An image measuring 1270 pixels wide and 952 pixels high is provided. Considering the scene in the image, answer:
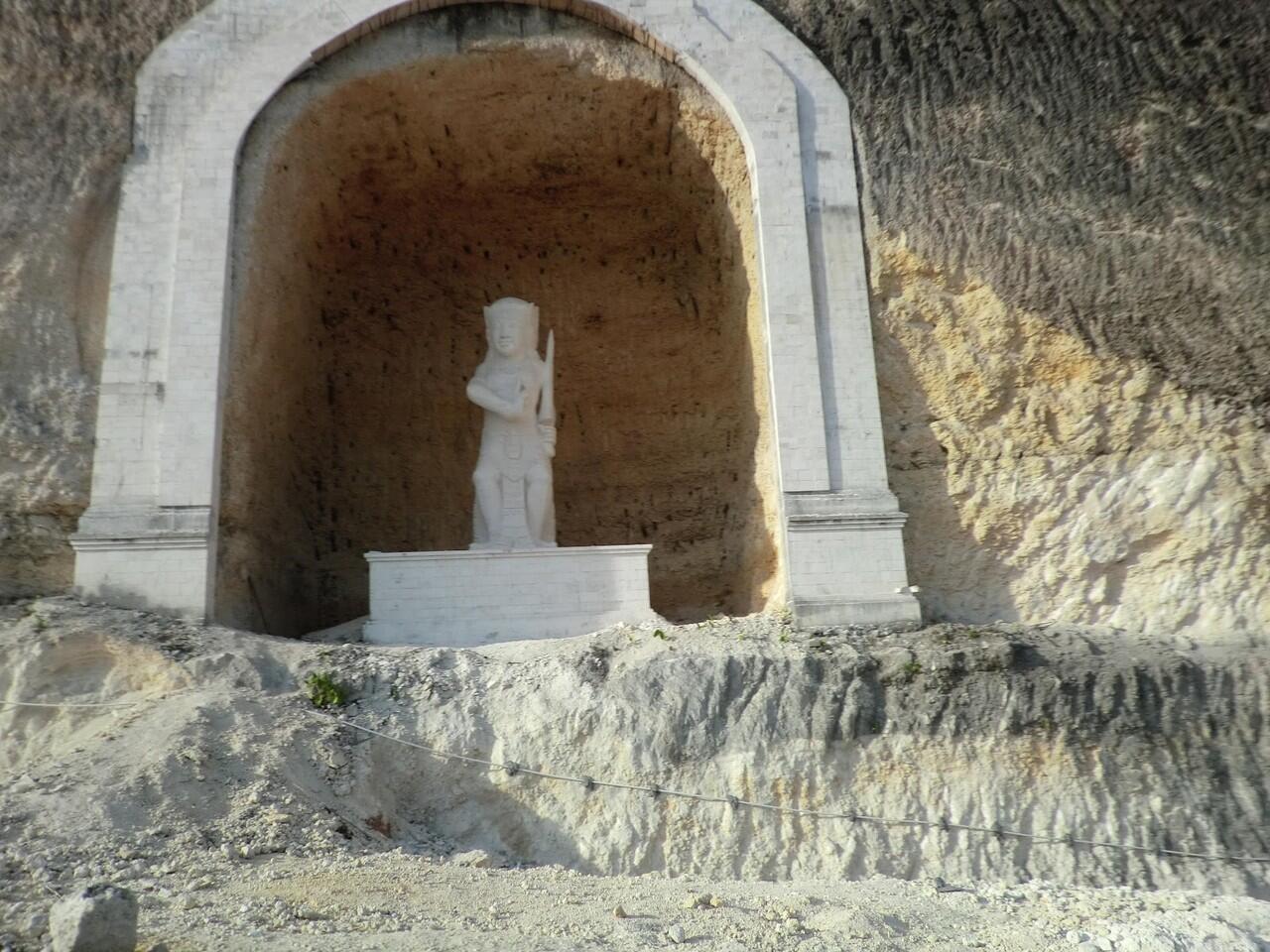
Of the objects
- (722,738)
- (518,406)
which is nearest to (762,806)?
(722,738)

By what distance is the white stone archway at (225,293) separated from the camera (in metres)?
10.9

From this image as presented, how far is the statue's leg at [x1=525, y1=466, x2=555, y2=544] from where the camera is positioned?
39.9ft

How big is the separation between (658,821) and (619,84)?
7.25 meters

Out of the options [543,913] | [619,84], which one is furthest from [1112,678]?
[619,84]

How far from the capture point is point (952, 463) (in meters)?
11.7

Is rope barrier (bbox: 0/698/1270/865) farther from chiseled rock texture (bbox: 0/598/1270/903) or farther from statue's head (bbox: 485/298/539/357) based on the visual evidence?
statue's head (bbox: 485/298/539/357)

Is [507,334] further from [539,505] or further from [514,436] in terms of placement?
[539,505]

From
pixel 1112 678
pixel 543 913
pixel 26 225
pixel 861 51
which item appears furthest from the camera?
pixel 861 51

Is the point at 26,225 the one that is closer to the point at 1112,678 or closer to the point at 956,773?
the point at 956,773

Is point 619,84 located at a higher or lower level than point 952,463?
higher

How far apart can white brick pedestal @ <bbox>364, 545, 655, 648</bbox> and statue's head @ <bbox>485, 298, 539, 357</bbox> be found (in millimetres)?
2282

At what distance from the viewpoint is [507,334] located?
12.7 metres

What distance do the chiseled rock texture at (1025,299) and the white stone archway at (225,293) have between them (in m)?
0.29

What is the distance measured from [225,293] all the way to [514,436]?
2.94m
